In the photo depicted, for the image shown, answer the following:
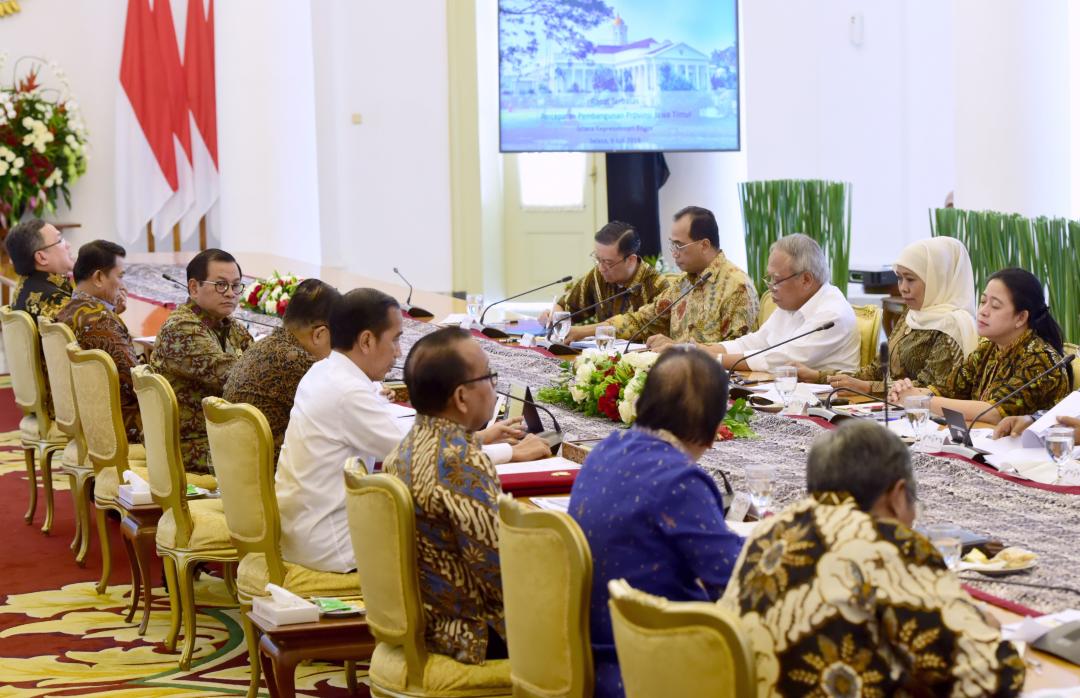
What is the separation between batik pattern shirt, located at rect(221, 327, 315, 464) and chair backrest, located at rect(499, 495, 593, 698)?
1745 millimetres

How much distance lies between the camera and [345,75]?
12.2 m

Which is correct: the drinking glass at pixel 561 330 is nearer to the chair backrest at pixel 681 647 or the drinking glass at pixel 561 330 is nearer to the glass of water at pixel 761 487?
the glass of water at pixel 761 487

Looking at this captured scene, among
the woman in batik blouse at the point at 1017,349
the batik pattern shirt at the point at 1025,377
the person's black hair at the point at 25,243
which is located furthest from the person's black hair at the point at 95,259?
the batik pattern shirt at the point at 1025,377

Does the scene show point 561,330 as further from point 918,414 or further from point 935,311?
point 918,414

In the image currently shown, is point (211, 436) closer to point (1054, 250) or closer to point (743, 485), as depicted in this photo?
point (743, 485)

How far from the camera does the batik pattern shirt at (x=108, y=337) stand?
17.5 feet

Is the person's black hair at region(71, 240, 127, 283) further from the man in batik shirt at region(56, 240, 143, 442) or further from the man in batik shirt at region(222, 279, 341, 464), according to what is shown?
the man in batik shirt at region(222, 279, 341, 464)

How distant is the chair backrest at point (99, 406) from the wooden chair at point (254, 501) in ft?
3.52

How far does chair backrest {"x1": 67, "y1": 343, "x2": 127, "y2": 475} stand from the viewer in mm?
4707

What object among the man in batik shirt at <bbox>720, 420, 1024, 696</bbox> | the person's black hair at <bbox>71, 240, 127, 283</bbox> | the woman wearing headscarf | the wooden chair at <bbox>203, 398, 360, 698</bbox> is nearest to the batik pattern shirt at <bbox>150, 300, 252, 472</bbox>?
the person's black hair at <bbox>71, 240, 127, 283</bbox>

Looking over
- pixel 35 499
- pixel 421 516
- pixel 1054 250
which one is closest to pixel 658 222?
pixel 1054 250

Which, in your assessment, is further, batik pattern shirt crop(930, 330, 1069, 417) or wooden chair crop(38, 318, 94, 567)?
wooden chair crop(38, 318, 94, 567)

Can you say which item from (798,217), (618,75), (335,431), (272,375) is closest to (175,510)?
(272,375)

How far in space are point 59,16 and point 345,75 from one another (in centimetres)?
231
